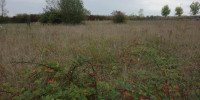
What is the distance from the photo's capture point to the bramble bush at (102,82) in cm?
115

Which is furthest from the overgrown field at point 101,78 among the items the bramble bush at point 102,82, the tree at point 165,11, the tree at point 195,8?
the tree at point 165,11

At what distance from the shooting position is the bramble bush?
45.1 inches

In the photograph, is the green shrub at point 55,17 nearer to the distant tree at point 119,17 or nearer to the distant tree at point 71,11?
the distant tree at point 71,11

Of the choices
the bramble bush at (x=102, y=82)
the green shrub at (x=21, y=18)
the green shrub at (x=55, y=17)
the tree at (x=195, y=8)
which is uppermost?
the tree at (x=195, y=8)

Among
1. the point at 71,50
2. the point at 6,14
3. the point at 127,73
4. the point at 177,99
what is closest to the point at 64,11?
the point at 71,50

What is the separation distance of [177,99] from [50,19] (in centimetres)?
1440

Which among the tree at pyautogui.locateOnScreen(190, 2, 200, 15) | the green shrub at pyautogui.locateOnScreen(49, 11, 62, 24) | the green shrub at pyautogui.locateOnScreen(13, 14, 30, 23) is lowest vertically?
the green shrub at pyautogui.locateOnScreen(49, 11, 62, 24)

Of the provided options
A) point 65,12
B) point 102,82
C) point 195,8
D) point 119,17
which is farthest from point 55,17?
point 195,8

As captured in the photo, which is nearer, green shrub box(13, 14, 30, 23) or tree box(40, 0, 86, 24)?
tree box(40, 0, 86, 24)

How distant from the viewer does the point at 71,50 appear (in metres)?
3.21

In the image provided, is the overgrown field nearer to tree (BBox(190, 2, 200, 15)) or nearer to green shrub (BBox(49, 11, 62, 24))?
green shrub (BBox(49, 11, 62, 24))

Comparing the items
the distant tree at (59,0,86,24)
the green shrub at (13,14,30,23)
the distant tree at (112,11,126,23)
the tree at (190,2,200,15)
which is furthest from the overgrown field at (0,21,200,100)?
the tree at (190,2,200,15)

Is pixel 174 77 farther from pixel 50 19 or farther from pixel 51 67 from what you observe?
pixel 50 19

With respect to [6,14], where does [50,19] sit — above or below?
below
